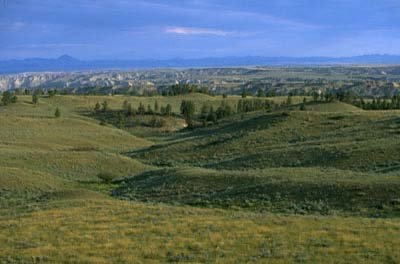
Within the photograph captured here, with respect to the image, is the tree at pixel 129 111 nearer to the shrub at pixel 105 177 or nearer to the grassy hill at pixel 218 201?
the grassy hill at pixel 218 201

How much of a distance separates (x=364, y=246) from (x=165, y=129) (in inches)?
3519

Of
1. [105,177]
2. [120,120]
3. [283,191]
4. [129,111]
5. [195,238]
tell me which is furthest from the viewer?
[129,111]

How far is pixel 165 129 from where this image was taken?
106m

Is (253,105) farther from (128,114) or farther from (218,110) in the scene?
(128,114)

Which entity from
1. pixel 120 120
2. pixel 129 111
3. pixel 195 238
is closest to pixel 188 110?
pixel 129 111

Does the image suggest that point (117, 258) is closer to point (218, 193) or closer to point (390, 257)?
point (390, 257)

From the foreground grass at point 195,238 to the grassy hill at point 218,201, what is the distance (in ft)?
0.14

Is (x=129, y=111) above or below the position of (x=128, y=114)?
above

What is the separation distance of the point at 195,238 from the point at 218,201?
10867 mm

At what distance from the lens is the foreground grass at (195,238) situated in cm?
1734

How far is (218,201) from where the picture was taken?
30.6 meters

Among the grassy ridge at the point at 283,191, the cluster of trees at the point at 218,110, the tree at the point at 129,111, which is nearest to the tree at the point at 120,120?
the tree at the point at 129,111

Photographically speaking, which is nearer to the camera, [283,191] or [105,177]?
[283,191]

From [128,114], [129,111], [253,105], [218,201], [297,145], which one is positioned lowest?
[128,114]
